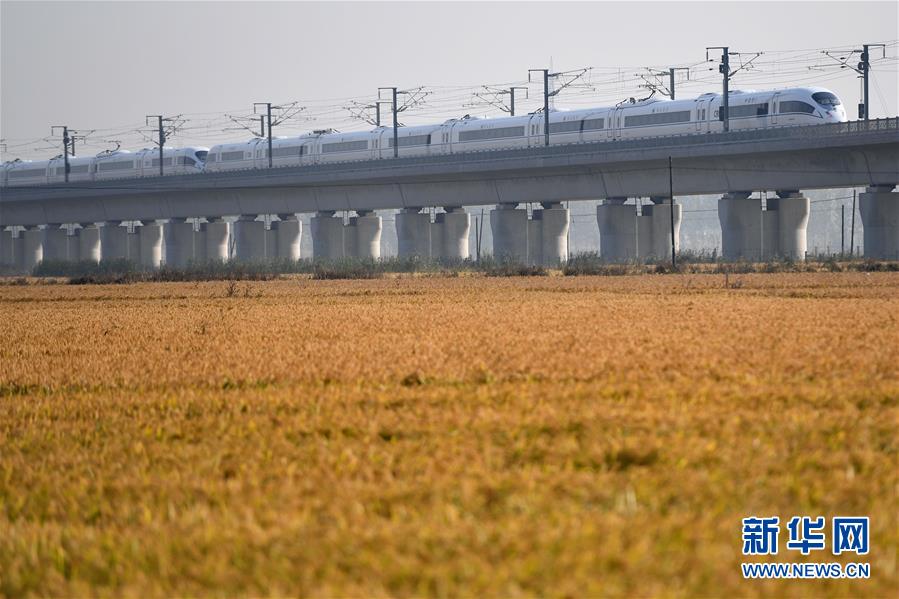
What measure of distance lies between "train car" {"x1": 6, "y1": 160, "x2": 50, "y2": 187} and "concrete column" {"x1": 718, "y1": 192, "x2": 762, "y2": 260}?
202 feet

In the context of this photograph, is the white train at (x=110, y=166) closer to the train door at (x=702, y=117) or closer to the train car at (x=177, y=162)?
Result: the train car at (x=177, y=162)

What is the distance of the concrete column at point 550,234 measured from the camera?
85.9 meters

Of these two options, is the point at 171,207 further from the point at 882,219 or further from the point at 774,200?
the point at 882,219

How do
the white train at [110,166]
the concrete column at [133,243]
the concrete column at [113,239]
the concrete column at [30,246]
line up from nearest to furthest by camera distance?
the white train at [110,166]
the concrete column at [113,239]
the concrete column at [133,243]
the concrete column at [30,246]

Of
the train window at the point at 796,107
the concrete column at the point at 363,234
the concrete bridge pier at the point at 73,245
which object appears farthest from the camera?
the concrete bridge pier at the point at 73,245

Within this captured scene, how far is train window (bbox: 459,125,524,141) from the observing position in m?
81.5

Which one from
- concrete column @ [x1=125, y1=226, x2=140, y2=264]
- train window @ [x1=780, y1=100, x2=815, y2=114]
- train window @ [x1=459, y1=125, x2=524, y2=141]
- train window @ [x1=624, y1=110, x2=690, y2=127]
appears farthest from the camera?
concrete column @ [x1=125, y1=226, x2=140, y2=264]

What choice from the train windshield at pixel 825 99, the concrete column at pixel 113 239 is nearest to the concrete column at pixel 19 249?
the concrete column at pixel 113 239

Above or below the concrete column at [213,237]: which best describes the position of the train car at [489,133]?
above

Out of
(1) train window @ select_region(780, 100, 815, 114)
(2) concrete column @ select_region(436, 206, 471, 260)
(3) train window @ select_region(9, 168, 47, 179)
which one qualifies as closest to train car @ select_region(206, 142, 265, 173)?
(2) concrete column @ select_region(436, 206, 471, 260)

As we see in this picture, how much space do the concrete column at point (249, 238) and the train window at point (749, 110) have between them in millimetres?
46891

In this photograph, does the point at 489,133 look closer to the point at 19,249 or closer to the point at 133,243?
the point at 133,243

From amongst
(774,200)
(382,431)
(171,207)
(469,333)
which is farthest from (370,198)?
(382,431)

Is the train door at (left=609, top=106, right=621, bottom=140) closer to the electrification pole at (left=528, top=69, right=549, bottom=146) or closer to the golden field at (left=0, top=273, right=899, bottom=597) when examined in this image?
the electrification pole at (left=528, top=69, right=549, bottom=146)
